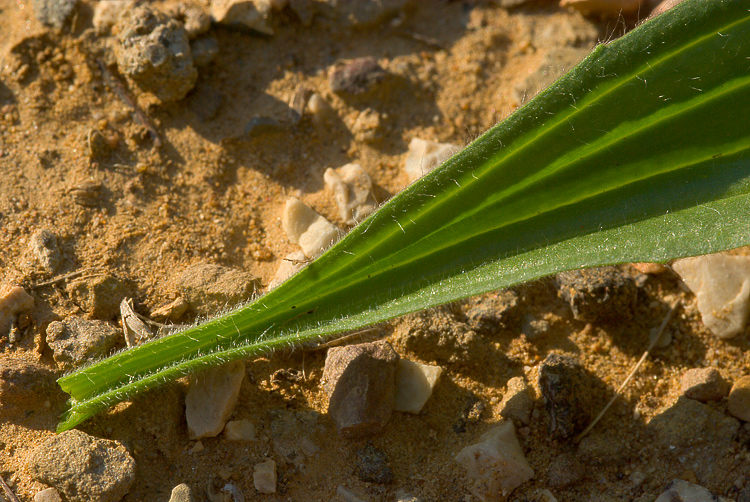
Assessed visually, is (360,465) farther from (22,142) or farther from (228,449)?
(22,142)

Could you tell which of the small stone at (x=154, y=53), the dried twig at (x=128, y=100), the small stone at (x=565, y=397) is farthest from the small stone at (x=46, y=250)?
the small stone at (x=565, y=397)

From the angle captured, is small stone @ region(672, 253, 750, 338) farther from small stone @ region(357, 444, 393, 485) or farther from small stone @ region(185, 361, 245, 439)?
small stone @ region(185, 361, 245, 439)

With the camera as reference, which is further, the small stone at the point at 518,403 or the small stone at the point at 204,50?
the small stone at the point at 204,50

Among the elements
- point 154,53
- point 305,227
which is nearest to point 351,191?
point 305,227

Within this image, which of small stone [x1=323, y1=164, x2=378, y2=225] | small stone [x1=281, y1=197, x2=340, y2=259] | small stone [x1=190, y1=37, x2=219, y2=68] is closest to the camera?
small stone [x1=281, y1=197, x2=340, y2=259]

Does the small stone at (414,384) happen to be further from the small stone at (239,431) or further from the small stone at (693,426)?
the small stone at (693,426)

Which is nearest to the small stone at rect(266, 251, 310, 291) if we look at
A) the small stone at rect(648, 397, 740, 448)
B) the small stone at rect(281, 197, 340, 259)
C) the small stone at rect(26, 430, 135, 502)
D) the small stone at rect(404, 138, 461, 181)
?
the small stone at rect(281, 197, 340, 259)
